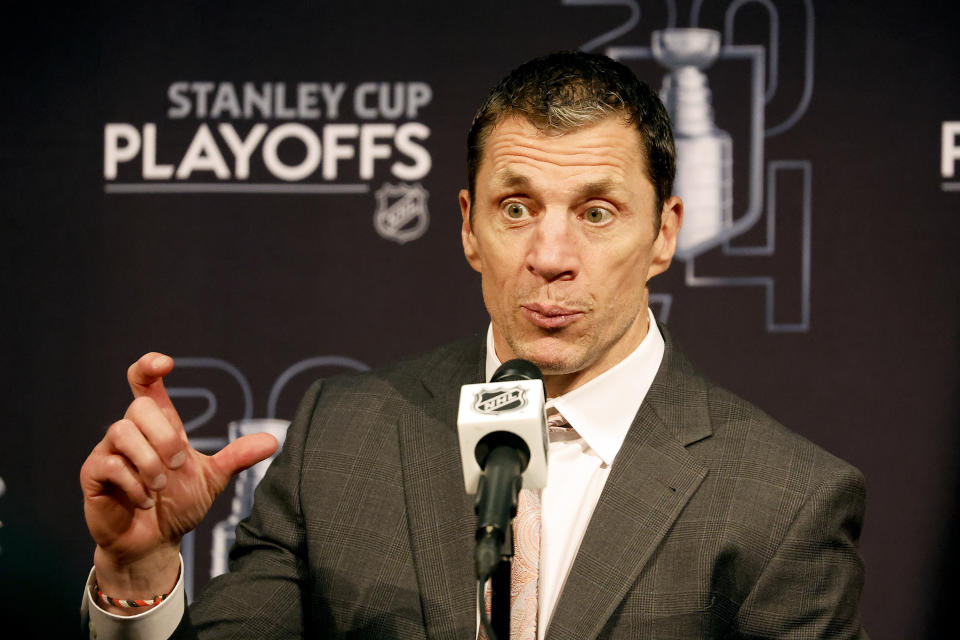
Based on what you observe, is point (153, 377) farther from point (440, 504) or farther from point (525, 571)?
point (525, 571)

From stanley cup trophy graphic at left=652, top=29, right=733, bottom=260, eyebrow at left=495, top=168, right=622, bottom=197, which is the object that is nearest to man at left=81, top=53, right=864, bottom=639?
eyebrow at left=495, top=168, right=622, bottom=197

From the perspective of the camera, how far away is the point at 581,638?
1724 mm

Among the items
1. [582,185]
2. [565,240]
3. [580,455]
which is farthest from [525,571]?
[582,185]

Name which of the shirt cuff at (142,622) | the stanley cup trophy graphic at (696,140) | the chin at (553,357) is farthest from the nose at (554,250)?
the stanley cup trophy graphic at (696,140)

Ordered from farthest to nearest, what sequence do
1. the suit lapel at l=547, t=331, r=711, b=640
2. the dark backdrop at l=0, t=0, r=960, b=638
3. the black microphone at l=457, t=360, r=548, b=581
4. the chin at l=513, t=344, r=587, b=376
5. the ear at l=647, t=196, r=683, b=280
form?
the dark backdrop at l=0, t=0, r=960, b=638, the ear at l=647, t=196, r=683, b=280, the chin at l=513, t=344, r=587, b=376, the suit lapel at l=547, t=331, r=711, b=640, the black microphone at l=457, t=360, r=548, b=581

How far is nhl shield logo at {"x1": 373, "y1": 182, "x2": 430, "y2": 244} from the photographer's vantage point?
2.97 metres

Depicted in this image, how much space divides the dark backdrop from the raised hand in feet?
4.54

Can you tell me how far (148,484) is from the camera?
1479mm

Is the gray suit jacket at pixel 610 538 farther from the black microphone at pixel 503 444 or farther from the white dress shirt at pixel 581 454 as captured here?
the black microphone at pixel 503 444

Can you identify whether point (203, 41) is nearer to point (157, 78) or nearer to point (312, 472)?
point (157, 78)

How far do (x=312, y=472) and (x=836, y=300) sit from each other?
168 centimetres

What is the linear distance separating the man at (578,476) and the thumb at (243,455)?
376 millimetres

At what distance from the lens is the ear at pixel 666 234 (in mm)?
2082

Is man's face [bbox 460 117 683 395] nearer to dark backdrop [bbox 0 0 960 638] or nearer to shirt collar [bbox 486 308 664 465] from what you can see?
shirt collar [bbox 486 308 664 465]
